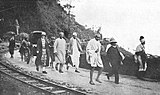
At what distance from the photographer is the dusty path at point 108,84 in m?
3.47

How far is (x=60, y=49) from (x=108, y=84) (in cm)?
104

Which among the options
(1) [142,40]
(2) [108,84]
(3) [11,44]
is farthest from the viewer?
(3) [11,44]

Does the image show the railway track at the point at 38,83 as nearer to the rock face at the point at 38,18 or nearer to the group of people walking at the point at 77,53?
the group of people walking at the point at 77,53

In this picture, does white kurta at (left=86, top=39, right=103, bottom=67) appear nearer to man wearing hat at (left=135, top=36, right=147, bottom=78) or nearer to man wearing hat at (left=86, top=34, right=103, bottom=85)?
man wearing hat at (left=86, top=34, right=103, bottom=85)

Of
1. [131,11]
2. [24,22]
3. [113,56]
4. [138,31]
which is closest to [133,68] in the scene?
[113,56]

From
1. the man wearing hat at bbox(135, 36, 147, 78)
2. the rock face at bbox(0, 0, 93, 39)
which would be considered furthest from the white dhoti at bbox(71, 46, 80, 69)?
the man wearing hat at bbox(135, 36, 147, 78)

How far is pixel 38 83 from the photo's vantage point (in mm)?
3881

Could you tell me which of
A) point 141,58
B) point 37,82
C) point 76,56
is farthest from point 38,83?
point 141,58

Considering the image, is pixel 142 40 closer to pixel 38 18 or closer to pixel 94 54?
pixel 94 54

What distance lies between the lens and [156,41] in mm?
3498

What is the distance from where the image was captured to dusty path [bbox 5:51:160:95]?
3.47 meters

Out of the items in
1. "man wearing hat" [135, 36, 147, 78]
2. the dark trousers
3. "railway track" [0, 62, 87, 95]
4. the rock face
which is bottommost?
"railway track" [0, 62, 87, 95]

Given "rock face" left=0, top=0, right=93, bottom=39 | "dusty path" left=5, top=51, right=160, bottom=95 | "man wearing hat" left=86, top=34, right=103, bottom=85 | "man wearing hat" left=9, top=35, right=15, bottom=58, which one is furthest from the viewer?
"man wearing hat" left=9, top=35, right=15, bottom=58

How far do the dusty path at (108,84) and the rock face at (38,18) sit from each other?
0.66m
